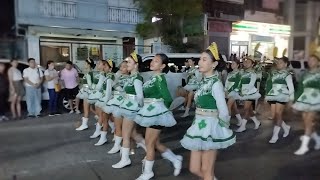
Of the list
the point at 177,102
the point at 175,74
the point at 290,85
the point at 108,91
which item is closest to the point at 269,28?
the point at 108,91

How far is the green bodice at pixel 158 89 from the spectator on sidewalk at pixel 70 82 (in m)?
6.35

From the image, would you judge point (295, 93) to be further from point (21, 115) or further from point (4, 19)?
point (4, 19)

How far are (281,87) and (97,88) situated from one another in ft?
11.5

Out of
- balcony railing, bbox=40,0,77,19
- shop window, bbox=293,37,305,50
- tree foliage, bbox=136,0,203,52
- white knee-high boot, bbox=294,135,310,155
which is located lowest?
white knee-high boot, bbox=294,135,310,155

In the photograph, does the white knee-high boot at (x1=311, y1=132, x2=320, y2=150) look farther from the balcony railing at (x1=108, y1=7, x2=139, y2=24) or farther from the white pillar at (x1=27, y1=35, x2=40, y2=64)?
the balcony railing at (x1=108, y1=7, x2=139, y2=24)

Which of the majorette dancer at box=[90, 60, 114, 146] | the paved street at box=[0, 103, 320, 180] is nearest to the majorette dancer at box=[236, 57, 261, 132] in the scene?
the paved street at box=[0, 103, 320, 180]

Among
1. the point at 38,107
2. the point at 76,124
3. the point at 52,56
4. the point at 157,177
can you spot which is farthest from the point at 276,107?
the point at 52,56

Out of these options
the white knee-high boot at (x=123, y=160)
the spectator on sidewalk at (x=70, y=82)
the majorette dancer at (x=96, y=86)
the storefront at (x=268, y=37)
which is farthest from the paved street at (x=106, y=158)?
the spectator on sidewalk at (x=70, y=82)

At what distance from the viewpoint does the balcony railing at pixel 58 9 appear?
14.8 m

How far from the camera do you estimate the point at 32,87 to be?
9.52 meters

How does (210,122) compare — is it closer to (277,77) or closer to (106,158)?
(106,158)

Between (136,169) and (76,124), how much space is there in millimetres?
4042

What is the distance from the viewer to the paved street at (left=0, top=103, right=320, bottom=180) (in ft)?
15.3

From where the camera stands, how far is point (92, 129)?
7984 millimetres
